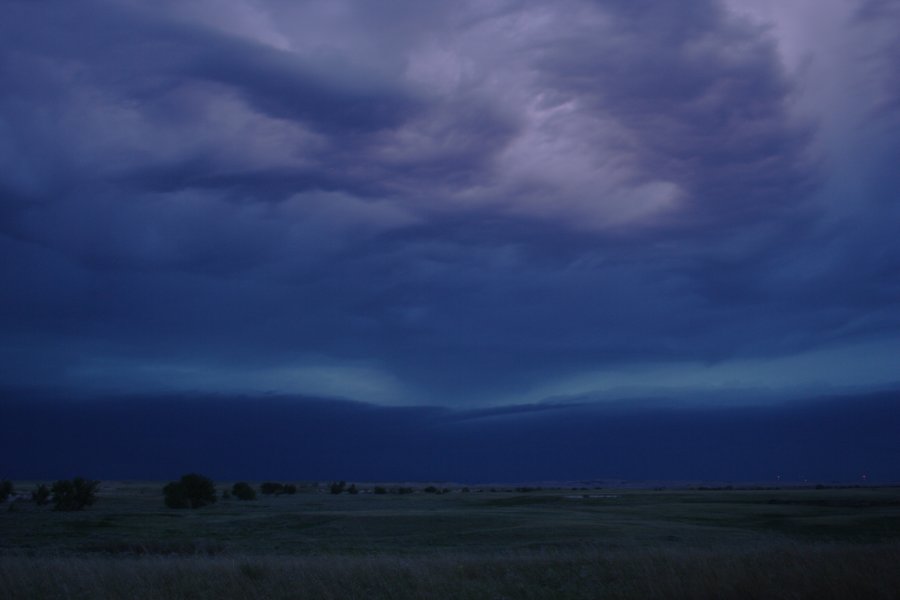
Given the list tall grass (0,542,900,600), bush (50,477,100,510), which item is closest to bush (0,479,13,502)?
bush (50,477,100,510)

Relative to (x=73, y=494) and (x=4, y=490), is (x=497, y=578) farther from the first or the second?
(x=4, y=490)

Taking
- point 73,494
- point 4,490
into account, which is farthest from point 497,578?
point 4,490

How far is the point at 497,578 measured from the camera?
52.3ft

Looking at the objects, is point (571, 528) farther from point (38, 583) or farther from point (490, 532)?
point (38, 583)

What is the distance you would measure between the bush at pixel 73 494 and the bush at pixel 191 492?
6713 millimetres

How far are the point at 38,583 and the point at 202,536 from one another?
24.6 m

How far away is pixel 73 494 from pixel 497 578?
61.8 metres

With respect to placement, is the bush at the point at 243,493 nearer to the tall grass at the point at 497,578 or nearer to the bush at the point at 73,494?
the bush at the point at 73,494

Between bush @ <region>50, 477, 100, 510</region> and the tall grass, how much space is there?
5308 cm

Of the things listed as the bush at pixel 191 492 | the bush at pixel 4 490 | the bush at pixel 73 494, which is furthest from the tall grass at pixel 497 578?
the bush at pixel 4 490

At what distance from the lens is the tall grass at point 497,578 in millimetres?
12211

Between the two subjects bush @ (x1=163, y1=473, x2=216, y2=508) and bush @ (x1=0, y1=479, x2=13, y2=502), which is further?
bush @ (x1=0, y1=479, x2=13, y2=502)

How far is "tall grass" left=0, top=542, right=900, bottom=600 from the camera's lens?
1221 cm

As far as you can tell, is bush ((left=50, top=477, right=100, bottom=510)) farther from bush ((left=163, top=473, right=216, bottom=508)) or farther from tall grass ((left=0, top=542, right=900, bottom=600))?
tall grass ((left=0, top=542, right=900, bottom=600))
